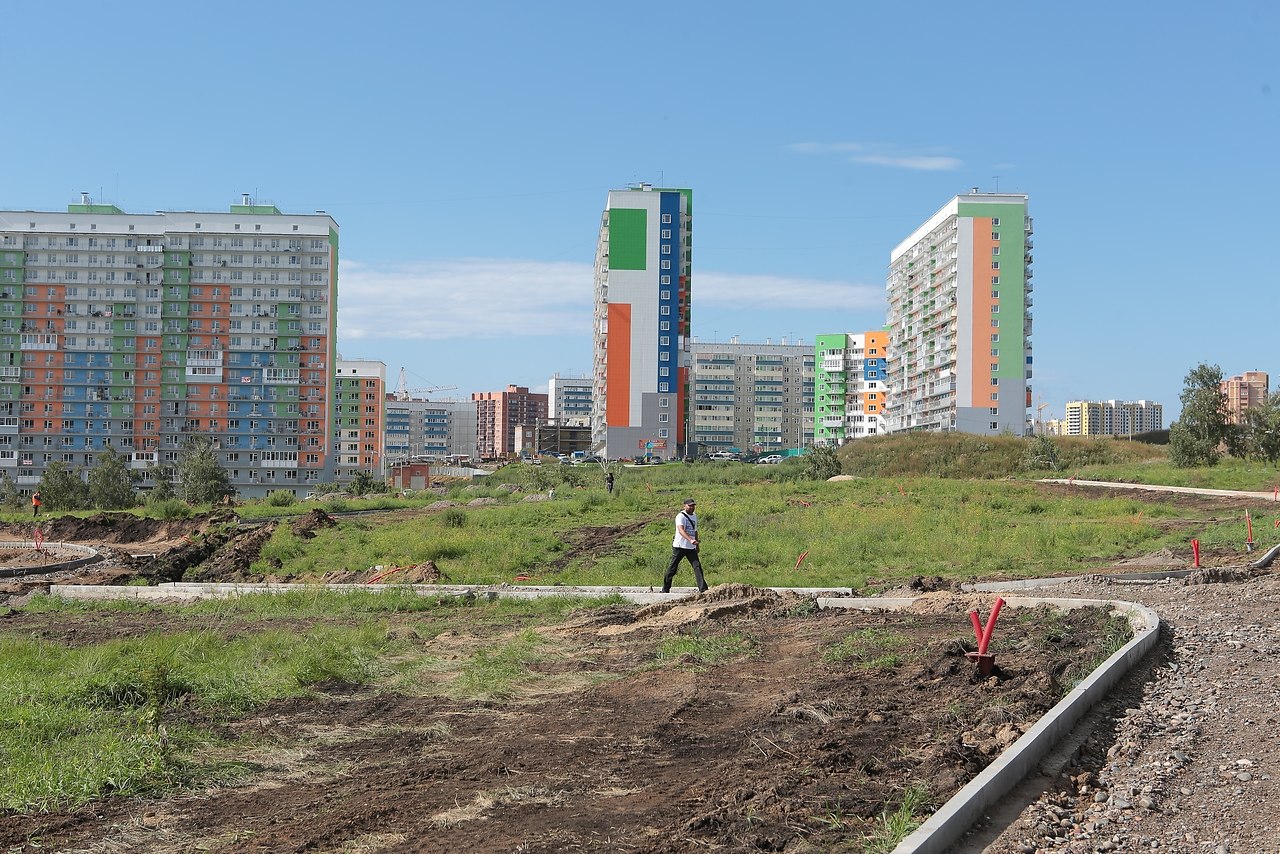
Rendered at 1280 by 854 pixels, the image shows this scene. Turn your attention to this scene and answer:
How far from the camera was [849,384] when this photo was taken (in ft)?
519

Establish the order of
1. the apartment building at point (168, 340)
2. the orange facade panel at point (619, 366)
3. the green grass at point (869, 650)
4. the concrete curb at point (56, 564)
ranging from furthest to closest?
the orange facade panel at point (619, 366)
the apartment building at point (168, 340)
the concrete curb at point (56, 564)
the green grass at point (869, 650)

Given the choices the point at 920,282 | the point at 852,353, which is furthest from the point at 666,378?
the point at 852,353

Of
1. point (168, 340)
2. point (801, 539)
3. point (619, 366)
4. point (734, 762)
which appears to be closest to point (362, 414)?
point (168, 340)

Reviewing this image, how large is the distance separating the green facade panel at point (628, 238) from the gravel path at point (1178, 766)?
4081 inches

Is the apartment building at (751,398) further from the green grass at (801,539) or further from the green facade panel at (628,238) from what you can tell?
the green grass at (801,539)

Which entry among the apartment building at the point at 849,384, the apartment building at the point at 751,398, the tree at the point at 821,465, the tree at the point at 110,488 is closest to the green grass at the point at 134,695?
the tree at the point at 821,465

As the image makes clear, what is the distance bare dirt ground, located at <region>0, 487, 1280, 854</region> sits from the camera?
6016 millimetres

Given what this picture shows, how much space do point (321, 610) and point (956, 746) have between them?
43.6 feet

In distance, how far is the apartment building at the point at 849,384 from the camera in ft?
504

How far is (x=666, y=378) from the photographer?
11344cm

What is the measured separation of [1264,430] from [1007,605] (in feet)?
154

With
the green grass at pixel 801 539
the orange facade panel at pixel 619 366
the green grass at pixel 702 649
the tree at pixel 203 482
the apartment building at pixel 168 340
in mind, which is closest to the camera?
the green grass at pixel 702 649

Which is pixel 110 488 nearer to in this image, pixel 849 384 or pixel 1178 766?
pixel 1178 766

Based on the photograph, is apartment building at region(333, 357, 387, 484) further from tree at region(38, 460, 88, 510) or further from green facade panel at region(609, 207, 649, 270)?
tree at region(38, 460, 88, 510)
